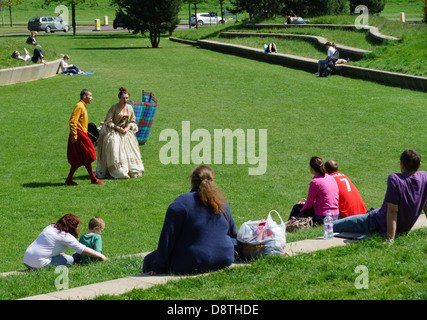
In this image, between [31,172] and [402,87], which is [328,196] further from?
[402,87]

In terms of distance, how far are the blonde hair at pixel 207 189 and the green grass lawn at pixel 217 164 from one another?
71 cm

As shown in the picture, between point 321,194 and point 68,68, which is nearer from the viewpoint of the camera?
point 321,194

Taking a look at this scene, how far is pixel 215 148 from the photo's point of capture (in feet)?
54.0

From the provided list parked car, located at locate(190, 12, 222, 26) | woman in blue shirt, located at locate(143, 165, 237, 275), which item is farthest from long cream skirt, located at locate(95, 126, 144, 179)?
parked car, located at locate(190, 12, 222, 26)

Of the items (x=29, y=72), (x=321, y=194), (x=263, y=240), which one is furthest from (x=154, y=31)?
(x=263, y=240)

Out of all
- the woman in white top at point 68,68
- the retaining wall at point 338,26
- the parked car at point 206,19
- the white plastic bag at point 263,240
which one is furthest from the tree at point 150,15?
the white plastic bag at point 263,240

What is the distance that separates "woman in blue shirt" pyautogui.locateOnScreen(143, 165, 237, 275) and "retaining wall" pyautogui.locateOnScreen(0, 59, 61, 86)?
20.3 m

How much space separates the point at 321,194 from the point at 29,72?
1940 centimetres

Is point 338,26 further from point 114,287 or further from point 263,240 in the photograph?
point 114,287

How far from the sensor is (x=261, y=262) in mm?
6891

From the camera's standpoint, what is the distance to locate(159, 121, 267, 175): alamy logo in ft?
50.8

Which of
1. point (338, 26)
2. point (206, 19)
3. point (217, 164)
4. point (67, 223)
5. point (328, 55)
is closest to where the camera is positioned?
point (67, 223)

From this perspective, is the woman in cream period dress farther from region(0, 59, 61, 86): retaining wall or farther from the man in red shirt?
region(0, 59, 61, 86): retaining wall

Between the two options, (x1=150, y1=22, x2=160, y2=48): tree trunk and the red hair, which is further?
(x1=150, y1=22, x2=160, y2=48): tree trunk
